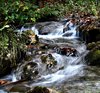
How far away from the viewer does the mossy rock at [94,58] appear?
9.01 m

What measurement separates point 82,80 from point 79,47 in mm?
3032

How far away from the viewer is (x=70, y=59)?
9.61 m

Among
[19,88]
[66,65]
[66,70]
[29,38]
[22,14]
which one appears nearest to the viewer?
[19,88]

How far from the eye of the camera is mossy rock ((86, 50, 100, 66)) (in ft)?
29.6

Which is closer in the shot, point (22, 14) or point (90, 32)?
point (90, 32)

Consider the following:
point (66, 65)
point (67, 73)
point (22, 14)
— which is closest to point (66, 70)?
point (67, 73)

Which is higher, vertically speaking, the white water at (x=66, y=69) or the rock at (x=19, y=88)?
the white water at (x=66, y=69)

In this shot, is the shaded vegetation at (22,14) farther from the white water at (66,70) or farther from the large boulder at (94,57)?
the large boulder at (94,57)

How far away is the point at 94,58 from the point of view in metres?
9.08

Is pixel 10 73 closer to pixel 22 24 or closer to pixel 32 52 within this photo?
pixel 32 52

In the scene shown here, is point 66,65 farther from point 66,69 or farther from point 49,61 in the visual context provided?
point 49,61

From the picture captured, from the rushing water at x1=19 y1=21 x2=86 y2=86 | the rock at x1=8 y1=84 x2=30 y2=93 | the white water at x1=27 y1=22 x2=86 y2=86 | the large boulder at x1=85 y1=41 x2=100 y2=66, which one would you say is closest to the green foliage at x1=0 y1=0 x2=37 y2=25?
the rushing water at x1=19 y1=21 x2=86 y2=86

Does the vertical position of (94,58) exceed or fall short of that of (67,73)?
it exceeds it

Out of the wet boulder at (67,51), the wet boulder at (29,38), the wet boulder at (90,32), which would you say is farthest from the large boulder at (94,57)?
the wet boulder at (29,38)
